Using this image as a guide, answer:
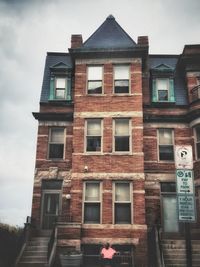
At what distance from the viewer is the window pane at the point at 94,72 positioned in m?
20.3

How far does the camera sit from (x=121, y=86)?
789 inches

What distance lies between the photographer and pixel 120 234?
17.0 m

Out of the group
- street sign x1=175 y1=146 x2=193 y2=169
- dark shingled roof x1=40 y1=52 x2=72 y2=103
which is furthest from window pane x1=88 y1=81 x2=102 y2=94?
street sign x1=175 y1=146 x2=193 y2=169

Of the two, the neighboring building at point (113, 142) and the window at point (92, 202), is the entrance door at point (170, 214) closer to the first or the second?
the neighboring building at point (113, 142)

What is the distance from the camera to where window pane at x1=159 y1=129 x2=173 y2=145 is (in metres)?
20.2

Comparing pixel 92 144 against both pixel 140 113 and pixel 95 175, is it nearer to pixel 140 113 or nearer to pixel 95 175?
pixel 95 175

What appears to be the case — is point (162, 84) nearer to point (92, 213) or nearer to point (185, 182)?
point (92, 213)

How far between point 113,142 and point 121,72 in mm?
4344

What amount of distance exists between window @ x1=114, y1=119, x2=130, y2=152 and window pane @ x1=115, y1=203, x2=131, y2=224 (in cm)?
299

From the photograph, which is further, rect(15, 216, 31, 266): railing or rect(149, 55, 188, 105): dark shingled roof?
rect(149, 55, 188, 105): dark shingled roof

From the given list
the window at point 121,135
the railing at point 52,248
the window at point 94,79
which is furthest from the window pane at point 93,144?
the railing at point 52,248

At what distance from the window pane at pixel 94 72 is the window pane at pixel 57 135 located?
3.62 metres

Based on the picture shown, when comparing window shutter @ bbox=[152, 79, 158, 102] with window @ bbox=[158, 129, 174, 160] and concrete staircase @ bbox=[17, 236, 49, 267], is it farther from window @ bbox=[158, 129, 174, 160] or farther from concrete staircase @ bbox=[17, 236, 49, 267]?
concrete staircase @ bbox=[17, 236, 49, 267]

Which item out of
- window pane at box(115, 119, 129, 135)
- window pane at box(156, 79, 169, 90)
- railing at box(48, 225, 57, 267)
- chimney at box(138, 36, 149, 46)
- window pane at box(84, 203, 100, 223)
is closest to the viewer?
railing at box(48, 225, 57, 267)
